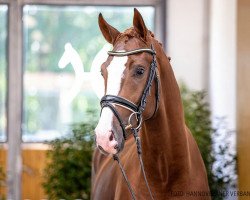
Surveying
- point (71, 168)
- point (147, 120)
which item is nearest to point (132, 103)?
point (147, 120)

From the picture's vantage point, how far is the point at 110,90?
140 inches

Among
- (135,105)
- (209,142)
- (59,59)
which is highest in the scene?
(59,59)

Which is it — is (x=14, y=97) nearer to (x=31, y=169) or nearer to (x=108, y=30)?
(x=31, y=169)

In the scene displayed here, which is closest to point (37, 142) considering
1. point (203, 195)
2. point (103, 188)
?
point (103, 188)

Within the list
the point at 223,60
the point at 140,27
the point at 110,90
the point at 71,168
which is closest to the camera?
the point at 110,90

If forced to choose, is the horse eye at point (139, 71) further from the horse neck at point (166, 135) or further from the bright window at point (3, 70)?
the bright window at point (3, 70)

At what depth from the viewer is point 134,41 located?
3713 millimetres

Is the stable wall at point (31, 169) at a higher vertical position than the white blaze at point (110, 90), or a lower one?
lower

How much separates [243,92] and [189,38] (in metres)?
2.11

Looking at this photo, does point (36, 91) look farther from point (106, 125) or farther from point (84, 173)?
point (106, 125)

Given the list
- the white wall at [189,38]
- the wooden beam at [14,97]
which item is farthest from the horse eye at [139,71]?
the wooden beam at [14,97]

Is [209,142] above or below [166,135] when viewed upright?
below

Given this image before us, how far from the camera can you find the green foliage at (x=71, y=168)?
255 inches

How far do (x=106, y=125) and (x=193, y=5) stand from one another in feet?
12.7
